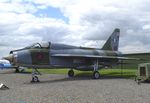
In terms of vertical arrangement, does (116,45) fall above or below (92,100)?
above

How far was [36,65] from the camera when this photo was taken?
22281mm

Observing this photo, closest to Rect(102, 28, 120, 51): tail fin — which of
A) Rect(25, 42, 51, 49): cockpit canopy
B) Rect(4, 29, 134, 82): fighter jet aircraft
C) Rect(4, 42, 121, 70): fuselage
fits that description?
Rect(4, 29, 134, 82): fighter jet aircraft

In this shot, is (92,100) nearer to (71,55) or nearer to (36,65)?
(36,65)

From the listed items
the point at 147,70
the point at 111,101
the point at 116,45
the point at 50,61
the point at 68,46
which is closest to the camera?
the point at 111,101

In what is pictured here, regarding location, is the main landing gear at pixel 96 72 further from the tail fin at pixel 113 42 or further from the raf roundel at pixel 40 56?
the raf roundel at pixel 40 56

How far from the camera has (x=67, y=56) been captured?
A: 2456cm

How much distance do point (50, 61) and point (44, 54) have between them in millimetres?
815

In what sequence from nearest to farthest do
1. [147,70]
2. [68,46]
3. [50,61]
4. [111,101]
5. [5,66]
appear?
1. [111,101]
2. [147,70]
3. [50,61]
4. [68,46]
5. [5,66]

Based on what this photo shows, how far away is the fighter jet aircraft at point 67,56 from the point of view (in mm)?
21812

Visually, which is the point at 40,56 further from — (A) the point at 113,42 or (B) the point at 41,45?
(A) the point at 113,42

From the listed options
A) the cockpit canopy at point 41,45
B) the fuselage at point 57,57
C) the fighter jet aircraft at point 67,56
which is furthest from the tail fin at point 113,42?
the cockpit canopy at point 41,45

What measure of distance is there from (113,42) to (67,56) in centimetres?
684

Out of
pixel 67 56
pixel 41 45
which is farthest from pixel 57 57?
pixel 41 45

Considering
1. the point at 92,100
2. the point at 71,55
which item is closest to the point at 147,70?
the point at 71,55
